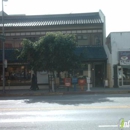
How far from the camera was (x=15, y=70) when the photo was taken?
27.4 meters

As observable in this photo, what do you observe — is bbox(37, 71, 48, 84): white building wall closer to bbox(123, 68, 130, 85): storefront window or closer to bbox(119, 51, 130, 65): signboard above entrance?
bbox(119, 51, 130, 65): signboard above entrance

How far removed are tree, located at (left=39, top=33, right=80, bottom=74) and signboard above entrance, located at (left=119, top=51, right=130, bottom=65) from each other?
5200 millimetres

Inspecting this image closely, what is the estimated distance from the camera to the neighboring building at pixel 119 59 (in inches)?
995

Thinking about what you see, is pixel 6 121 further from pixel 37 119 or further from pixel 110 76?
pixel 110 76

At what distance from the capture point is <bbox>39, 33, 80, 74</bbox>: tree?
21.9 m

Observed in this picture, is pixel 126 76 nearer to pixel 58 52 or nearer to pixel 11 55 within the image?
pixel 58 52

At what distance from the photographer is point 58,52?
21938 millimetres

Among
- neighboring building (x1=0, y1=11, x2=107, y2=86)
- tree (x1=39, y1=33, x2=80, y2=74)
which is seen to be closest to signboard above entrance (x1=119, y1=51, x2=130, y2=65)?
neighboring building (x1=0, y1=11, x2=107, y2=86)

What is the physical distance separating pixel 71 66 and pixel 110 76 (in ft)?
18.0

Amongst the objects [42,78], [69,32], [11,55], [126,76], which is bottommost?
[42,78]

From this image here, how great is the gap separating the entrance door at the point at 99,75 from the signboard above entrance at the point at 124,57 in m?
2.63

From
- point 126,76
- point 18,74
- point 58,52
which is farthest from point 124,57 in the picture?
point 18,74

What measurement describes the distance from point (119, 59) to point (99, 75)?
10.4ft

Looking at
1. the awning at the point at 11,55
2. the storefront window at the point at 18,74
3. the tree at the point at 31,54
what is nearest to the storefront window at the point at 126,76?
the tree at the point at 31,54
